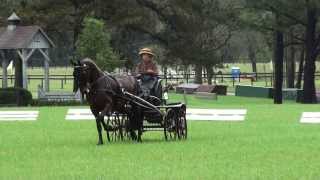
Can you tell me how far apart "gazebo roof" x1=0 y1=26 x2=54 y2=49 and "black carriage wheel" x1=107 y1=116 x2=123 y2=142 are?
26.3 metres

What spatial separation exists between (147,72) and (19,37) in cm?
2890

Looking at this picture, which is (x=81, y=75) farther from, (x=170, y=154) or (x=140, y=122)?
(x=170, y=154)

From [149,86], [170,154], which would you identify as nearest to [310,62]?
[149,86]

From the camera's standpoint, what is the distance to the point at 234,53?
379 feet

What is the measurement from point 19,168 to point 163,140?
6.66 m

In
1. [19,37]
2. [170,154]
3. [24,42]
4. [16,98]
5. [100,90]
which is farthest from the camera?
[19,37]

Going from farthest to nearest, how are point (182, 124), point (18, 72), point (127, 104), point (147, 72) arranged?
point (18, 72)
point (182, 124)
point (147, 72)
point (127, 104)

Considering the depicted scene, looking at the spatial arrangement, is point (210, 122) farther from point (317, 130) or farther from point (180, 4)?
point (180, 4)

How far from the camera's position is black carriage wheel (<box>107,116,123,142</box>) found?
20.1 metres

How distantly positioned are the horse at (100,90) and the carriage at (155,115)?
17 cm

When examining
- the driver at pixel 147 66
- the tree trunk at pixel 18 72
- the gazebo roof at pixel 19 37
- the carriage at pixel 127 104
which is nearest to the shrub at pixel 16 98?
the gazebo roof at pixel 19 37

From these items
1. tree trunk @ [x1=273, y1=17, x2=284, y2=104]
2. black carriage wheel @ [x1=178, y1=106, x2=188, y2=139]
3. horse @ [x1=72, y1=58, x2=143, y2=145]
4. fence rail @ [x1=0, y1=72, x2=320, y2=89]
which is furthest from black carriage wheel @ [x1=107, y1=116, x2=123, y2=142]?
fence rail @ [x1=0, y1=72, x2=320, y2=89]

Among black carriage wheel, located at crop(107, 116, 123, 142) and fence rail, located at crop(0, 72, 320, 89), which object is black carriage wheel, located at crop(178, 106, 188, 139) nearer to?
black carriage wheel, located at crop(107, 116, 123, 142)

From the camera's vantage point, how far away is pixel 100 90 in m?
19.1
